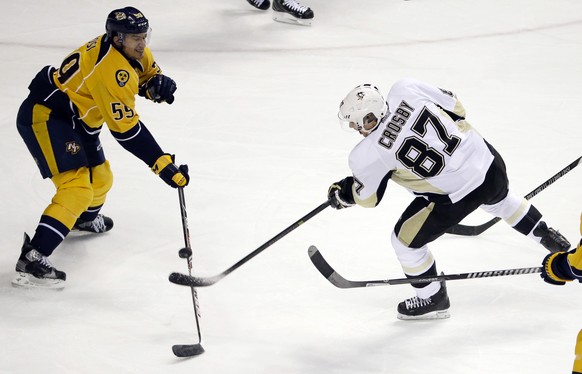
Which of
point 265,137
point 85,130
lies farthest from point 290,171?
point 85,130

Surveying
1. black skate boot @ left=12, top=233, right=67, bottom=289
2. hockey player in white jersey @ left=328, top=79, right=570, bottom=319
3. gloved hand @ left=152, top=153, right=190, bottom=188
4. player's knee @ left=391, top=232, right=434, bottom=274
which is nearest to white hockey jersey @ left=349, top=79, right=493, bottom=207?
hockey player in white jersey @ left=328, top=79, right=570, bottom=319

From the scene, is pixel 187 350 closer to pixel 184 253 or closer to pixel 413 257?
pixel 184 253

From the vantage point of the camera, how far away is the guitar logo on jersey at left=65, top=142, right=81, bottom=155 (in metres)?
3.70

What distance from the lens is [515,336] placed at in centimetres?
335

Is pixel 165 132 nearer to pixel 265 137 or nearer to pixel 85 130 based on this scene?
pixel 265 137

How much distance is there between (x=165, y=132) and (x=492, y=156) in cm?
224

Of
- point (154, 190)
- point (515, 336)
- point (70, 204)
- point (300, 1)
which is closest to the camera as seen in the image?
point (515, 336)

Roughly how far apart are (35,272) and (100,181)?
49cm

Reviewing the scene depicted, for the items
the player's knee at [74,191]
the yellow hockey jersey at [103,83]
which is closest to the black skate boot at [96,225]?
the player's knee at [74,191]

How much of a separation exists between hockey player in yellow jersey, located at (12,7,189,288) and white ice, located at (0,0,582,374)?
256 millimetres

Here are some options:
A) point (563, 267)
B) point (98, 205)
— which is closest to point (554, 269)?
point (563, 267)

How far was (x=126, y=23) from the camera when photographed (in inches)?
136

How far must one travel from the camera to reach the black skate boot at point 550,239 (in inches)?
144

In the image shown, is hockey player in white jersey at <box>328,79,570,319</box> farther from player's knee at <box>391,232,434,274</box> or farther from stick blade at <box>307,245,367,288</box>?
stick blade at <box>307,245,367,288</box>
